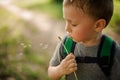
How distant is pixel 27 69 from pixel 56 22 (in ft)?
2.21

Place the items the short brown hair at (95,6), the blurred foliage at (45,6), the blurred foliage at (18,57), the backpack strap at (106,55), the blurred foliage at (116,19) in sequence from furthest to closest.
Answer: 1. the blurred foliage at (45,6)
2. the blurred foliage at (116,19)
3. the blurred foliage at (18,57)
4. the backpack strap at (106,55)
5. the short brown hair at (95,6)

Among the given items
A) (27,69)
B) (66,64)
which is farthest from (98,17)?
(27,69)

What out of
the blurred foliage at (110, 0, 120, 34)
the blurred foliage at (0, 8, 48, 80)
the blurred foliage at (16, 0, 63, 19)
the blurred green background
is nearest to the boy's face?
the blurred foliage at (0, 8, 48, 80)

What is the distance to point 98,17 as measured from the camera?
228cm

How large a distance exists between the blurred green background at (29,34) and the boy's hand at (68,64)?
4.04 ft

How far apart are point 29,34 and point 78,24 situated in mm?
1789

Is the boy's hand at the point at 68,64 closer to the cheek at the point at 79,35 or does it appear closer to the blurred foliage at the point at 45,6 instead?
the cheek at the point at 79,35

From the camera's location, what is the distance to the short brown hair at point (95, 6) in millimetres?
2219

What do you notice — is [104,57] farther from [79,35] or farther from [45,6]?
[45,6]

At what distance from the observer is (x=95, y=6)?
2229mm

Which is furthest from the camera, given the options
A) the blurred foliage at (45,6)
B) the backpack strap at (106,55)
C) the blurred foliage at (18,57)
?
the blurred foliage at (45,6)

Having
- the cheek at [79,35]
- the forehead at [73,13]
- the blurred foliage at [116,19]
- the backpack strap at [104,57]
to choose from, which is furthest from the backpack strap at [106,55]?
the blurred foliage at [116,19]

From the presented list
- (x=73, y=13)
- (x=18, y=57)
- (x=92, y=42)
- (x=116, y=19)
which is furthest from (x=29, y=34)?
(x=73, y=13)

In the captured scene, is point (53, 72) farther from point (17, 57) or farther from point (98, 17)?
point (17, 57)
